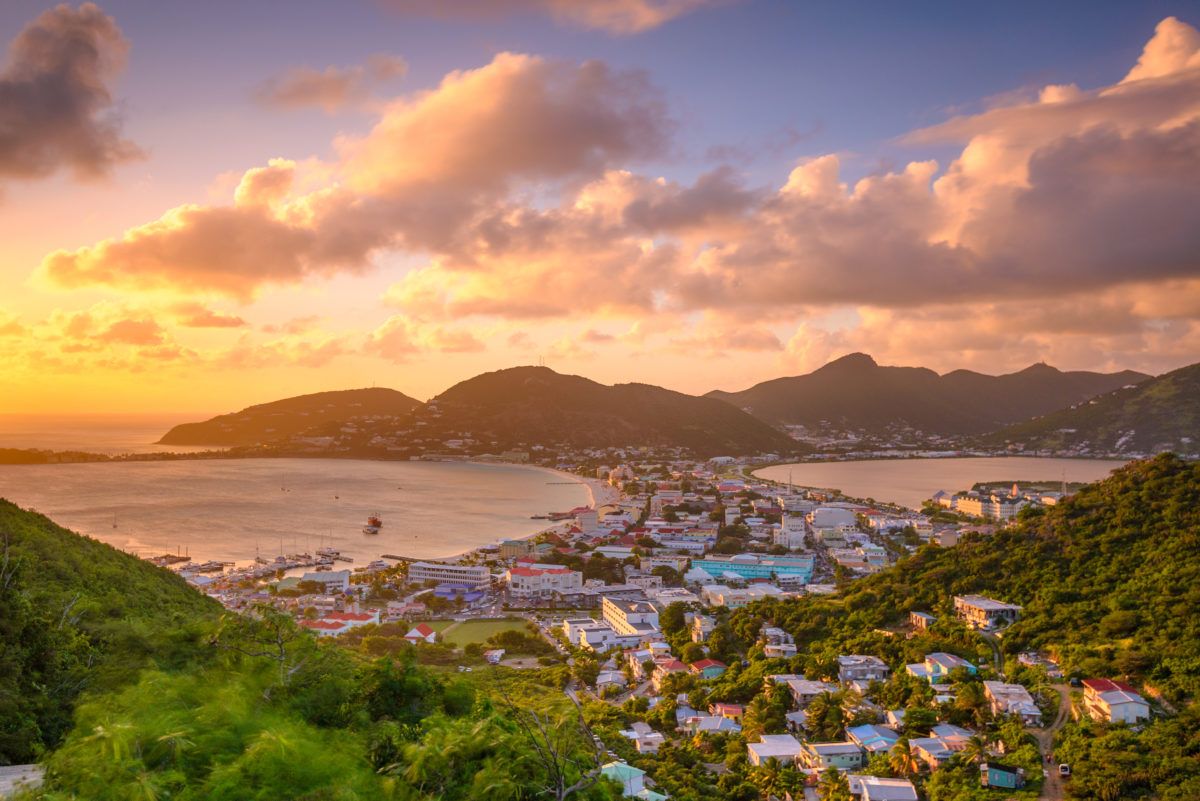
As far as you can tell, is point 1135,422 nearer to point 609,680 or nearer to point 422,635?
point 609,680

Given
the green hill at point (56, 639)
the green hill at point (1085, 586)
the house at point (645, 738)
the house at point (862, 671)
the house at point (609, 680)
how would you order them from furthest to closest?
the house at point (609, 680) < the house at point (862, 671) < the green hill at point (1085, 586) < the house at point (645, 738) < the green hill at point (56, 639)

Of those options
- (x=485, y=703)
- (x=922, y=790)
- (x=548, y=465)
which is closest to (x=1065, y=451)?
(x=548, y=465)

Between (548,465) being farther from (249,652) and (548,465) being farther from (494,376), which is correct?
(249,652)

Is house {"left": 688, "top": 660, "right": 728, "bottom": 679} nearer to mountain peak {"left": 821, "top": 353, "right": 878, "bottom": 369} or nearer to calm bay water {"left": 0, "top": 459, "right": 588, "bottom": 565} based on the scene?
calm bay water {"left": 0, "top": 459, "right": 588, "bottom": 565}

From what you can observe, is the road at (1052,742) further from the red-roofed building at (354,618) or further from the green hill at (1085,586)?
the red-roofed building at (354,618)

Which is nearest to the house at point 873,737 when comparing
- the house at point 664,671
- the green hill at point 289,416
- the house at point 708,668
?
the house at point 708,668

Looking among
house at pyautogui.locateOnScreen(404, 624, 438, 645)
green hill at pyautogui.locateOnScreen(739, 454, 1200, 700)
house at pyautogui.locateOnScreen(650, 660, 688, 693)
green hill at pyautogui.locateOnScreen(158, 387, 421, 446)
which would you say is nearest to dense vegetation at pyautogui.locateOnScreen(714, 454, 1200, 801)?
green hill at pyautogui.locateOnScreen(739, 454, 1200, 700)
